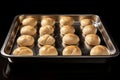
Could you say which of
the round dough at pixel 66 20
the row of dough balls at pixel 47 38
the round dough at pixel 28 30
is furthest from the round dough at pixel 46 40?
the round dough at pixel 66 20

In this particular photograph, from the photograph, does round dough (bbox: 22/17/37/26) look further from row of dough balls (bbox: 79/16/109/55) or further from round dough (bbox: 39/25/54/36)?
row of dough balls (bbox: 79/16/109/55)

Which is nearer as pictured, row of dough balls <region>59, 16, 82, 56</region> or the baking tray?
the baking tray

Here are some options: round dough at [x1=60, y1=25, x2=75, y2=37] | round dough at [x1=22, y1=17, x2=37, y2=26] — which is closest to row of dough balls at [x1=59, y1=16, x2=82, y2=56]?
round dough at [x1=60, y1=25, x2=75, y2=37]

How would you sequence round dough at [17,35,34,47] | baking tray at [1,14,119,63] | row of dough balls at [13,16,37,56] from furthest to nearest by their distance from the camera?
1. round dough at [17,35,34,47]
2. row of dough balls at [13,16,37,56]
3. baking tray at [1,14,119,63]

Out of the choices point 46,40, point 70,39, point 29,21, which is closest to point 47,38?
point 46,40

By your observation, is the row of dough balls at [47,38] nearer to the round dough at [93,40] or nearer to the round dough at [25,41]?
the round dough at [25,41]

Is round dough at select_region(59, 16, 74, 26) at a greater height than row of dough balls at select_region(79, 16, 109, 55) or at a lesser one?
greater
